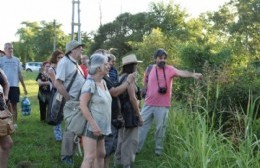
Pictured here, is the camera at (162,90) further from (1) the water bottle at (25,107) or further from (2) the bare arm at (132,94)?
(1) the water bottle at (25,107)

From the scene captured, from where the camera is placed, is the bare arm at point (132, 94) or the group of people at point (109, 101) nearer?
the group of people at point (109, 101)

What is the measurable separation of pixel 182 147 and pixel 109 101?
1.42 metres

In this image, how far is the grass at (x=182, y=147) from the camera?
4.78 meters

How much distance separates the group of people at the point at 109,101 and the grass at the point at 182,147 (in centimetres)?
32

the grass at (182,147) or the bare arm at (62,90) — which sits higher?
the bare arm at (62,90)

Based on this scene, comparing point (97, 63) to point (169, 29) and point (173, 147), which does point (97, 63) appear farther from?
point (169, 29)

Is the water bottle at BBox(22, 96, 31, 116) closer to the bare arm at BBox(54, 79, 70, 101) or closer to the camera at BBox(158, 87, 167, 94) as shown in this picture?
the camera at BBox(158, 87, 167, 94)

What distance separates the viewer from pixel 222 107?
770 cm

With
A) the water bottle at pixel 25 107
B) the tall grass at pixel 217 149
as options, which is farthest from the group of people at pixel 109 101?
the water bottle at pixel 25 107

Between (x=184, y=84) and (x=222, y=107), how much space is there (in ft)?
13.2

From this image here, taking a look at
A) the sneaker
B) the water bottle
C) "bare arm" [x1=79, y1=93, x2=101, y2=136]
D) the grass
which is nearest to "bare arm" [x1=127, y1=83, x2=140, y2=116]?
the grass

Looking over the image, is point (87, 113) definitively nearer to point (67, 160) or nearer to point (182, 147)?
point (182, 147)

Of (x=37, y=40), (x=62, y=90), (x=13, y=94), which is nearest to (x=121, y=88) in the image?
(x=62, y=90)

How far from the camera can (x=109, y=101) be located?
466 centimetres
